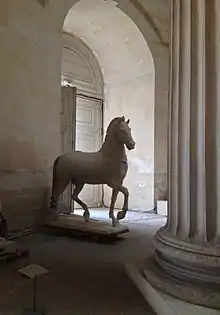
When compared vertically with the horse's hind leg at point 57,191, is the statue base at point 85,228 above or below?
below

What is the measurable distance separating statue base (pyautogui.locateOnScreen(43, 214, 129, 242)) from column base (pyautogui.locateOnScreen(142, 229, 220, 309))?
1.79 meters

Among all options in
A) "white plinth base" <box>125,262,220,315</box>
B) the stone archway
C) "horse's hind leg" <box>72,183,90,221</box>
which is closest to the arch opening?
the stone archway

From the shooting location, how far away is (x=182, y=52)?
2.30 metres

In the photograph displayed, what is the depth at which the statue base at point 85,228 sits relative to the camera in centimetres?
409

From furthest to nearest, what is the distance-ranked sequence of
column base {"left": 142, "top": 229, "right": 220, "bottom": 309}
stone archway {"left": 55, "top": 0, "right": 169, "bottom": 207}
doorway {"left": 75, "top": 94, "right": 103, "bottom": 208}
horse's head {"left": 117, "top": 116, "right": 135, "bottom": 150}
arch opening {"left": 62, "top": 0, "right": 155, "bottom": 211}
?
doorway {"left": 75, "top": 94, "right": 103, "bottom": 208} → arch opening {"left": 62, "top": 0, "right": 155, "bottom": 211} → stone archway {"left": 55, "top": 0, "right": 169, "bottom": 207} → horse's head {"left": 117, "top": 116, "right": 135, "bottom": 150} → column base {"left": 142, "top": 229, "right": 220, "bottom": 309}

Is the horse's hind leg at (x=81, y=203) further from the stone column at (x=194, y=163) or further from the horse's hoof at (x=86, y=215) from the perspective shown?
the stone column at (x=194, y=163)

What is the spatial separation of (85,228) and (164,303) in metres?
2.38

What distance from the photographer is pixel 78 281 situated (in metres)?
2.67

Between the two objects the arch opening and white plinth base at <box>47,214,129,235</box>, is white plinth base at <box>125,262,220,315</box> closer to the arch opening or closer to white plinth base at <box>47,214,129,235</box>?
white plinth base at <box>47,214,129,235</box>

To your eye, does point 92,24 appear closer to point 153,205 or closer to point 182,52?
point 153,205

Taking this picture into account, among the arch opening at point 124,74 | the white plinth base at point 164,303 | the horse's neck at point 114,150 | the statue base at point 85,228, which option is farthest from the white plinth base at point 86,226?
the arch opening at point 124,74

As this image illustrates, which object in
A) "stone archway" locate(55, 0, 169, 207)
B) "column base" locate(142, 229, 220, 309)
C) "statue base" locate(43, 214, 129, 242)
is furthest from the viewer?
"stone archway" locate(55, 0, 169, 207)

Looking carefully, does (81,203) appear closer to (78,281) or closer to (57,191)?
(57,191)

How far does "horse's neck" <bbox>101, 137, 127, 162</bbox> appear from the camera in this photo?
4316 mm
